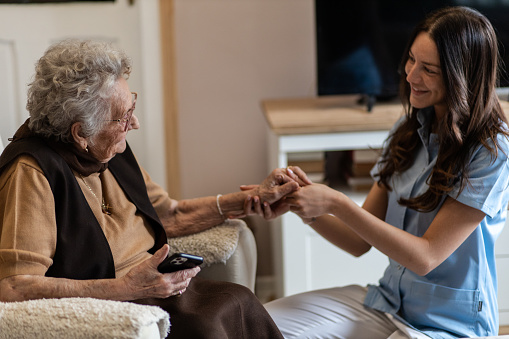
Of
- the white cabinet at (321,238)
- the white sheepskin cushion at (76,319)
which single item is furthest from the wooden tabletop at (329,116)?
the white sheepskin cushion at (76,319)

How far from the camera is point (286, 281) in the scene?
2.49 metres

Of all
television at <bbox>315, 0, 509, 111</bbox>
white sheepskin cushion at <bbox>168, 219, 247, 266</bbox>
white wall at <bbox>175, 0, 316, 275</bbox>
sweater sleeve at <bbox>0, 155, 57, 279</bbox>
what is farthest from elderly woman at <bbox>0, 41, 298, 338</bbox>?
white wall at <bbox>175, 0, 316, 275</bbox>

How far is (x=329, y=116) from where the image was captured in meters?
2.51

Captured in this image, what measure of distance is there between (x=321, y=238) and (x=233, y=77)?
92cm

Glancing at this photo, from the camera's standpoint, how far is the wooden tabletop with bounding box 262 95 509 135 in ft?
7.90

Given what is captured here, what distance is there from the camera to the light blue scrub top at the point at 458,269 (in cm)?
159

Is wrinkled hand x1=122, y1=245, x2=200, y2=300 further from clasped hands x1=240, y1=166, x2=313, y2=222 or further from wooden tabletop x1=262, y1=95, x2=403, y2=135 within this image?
wooden tabletop x1=262, y1=95, x2=403, y2=135

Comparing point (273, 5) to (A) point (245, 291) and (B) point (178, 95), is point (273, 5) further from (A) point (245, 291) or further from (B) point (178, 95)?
(A) point (245, 291)

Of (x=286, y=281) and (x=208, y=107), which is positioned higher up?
(x=208, y=107)

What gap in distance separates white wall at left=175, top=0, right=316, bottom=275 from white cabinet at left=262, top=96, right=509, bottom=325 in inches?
18.7

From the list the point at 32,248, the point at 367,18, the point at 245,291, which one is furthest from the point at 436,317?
the point at 367,18

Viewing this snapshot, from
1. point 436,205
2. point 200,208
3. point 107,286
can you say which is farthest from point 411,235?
point 107,286

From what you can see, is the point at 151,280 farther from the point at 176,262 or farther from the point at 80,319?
the point at 80,319

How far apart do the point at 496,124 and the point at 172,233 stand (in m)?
0.93
